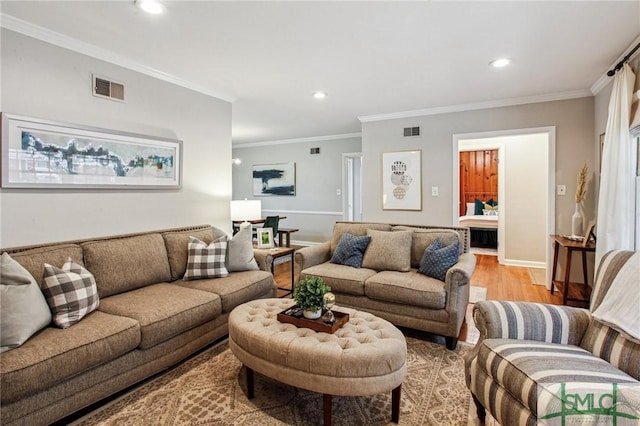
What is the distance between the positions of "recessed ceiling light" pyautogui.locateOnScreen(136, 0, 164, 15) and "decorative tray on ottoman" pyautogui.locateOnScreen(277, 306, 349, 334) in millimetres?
2084

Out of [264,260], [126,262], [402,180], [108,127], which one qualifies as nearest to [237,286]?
[264,260]

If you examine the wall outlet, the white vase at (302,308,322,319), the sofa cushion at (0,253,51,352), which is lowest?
the white vase at (302,308,322,319)

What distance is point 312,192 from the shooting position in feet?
23.7

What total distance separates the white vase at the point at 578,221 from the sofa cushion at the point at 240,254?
3.68 metres

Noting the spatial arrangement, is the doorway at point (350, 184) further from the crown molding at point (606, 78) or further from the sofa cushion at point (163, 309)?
the sofa cushion at point (163, 309)

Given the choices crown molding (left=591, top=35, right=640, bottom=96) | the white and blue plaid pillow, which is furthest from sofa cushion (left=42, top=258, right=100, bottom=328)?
crown molding (left=591, top=35, right=640, bottom=96)

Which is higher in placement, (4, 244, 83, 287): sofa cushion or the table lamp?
the table lamp

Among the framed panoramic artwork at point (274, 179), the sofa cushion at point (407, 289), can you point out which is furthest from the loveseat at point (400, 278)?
the framed panoramic artwork at point (274, 179)

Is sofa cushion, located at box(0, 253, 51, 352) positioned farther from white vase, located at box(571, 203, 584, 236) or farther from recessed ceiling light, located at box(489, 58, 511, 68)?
white vase, located at box(571, 203, 584, 236)

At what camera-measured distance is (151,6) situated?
2057mm

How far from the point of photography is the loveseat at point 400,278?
102 inches

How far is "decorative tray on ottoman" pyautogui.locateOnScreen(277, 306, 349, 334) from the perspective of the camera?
6.25 ft

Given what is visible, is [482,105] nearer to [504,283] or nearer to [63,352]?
[504,283]

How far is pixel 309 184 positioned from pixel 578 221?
4755 millimetres
